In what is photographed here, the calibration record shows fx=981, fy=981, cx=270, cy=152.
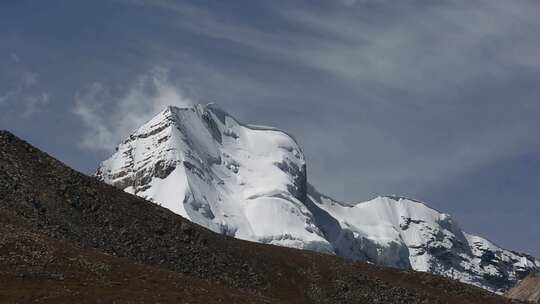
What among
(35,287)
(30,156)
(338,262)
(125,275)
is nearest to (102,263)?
(125,275)

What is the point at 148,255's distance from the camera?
116188 millimetres

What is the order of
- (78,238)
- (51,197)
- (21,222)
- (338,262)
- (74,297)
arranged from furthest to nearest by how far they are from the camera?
1. (338,262)
2. (51,197)
3. (78,238)
4. (21,222)
5. (74,297)

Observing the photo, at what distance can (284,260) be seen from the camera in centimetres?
12962

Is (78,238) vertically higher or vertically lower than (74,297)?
higher

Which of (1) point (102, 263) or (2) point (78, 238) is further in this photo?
(2) point (78, 238)

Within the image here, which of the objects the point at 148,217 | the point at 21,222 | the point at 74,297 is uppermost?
the point at 148,217

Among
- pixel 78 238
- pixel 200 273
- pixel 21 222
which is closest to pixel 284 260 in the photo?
pixel 200 273

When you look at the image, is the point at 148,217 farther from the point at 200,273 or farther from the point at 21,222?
the point at 21,222

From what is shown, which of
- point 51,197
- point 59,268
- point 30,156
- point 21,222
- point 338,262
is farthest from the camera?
point 338,262

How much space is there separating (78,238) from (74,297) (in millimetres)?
26558

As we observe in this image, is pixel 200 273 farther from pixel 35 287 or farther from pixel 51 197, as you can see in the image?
pixel 35 287

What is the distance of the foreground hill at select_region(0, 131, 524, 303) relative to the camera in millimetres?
90875

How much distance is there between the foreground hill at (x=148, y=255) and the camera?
90875 millimetres

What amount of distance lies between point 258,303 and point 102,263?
15291mm
